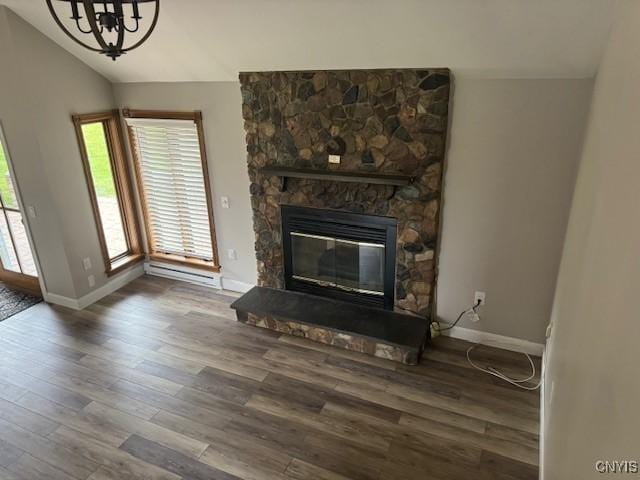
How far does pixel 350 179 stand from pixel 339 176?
10 centimetres

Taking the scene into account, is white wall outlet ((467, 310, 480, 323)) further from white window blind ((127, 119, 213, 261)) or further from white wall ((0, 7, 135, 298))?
white wall ((0, 7, 135, 298))

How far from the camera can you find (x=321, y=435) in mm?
2904

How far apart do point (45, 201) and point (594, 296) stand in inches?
176

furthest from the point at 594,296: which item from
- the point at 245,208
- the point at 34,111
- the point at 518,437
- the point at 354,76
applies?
the point at 34,111

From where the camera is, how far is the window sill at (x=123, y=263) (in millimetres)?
4830

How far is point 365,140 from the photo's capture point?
3.52m

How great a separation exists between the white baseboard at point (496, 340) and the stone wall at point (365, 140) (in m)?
0.35

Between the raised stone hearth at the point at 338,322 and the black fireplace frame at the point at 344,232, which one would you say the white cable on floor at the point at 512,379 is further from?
the black fireplace frame at the point at 344,232

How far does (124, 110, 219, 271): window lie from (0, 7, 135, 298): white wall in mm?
568

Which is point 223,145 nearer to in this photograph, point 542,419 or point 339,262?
point 339,262

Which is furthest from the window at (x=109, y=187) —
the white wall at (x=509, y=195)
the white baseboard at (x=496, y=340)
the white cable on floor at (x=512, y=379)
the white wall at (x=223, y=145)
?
the white cable on floor at (x=512, y=379)

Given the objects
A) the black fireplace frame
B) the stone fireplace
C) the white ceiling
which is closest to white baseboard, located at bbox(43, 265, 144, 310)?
the stone fireplace

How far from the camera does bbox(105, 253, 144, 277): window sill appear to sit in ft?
15.8

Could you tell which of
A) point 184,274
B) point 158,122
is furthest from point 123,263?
point 158,122
